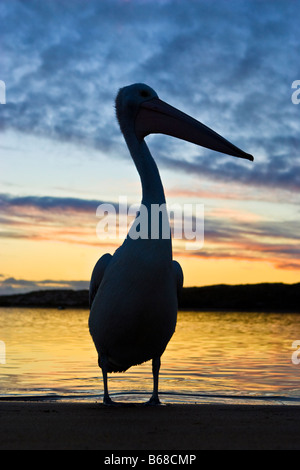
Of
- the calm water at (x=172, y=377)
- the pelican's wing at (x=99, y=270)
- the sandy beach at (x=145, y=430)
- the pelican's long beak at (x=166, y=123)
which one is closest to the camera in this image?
the sandy beach at (x=145, y=430)

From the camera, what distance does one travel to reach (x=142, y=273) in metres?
4.92

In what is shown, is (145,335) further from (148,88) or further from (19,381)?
(19,381)

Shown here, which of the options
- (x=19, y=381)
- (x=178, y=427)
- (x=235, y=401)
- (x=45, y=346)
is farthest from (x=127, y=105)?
(x=45, y=346)

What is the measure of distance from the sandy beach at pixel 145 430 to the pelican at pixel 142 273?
62 centimetres

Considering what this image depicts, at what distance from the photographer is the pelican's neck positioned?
5.17 m

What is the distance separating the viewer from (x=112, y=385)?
995 cm

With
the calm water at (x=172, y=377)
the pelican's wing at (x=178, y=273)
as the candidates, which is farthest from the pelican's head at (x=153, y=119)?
the calm water at (x=172, y=377)

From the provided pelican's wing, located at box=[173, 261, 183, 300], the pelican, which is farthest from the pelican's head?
pelican's wing, located at box=[173, 261, 183, 300]

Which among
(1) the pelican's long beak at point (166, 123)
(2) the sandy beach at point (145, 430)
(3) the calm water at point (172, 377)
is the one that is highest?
(1) the pelican's long beak at point (166, 123)

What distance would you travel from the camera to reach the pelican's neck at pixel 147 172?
5173 millimetres

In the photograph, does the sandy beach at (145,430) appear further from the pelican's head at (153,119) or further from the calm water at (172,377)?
the calm water at (172,377)

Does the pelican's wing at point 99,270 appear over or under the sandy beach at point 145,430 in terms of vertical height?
over
